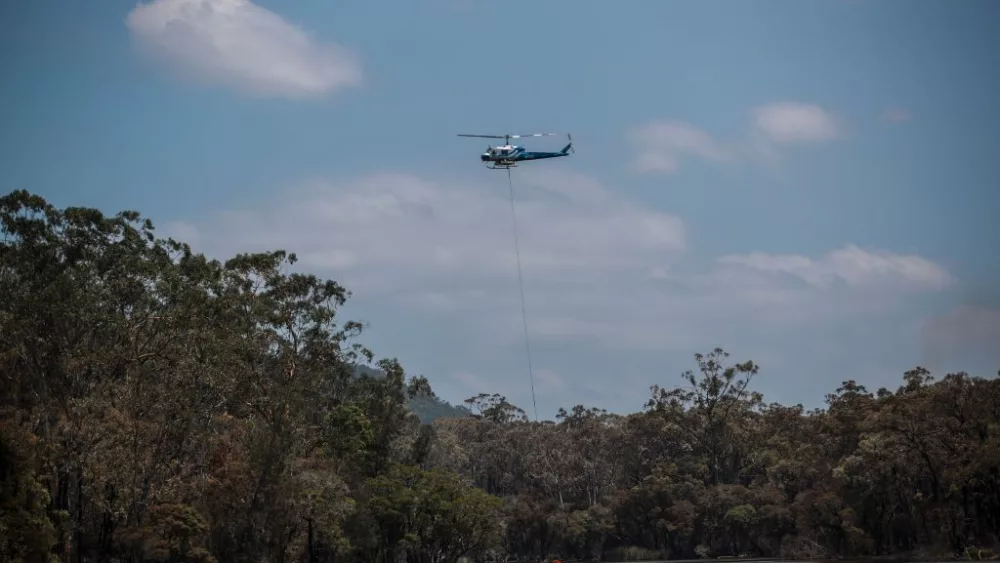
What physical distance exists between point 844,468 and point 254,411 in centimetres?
4352

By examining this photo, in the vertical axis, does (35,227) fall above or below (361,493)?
above

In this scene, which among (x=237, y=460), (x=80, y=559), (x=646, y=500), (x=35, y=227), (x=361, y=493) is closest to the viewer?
(x=80, y=559)

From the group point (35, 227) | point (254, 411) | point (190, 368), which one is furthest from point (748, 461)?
point (35, 227)

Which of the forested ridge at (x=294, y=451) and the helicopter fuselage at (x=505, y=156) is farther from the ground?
the helicopter fuselage at (x=505, y=156)

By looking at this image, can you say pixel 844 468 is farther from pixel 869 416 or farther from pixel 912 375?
pixel 912 375

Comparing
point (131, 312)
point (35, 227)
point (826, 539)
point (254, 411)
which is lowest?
point (826, 539)

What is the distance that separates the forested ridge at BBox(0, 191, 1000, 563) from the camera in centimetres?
4681

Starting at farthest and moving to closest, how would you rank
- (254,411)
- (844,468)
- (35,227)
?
(844,468), (254,411), (35,227)

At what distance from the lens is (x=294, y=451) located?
56.3 metres

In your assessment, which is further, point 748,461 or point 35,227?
point 748,461

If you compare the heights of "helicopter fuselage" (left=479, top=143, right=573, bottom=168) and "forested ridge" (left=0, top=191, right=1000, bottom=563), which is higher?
"helicopter fuselage" (left=479, top=143, right=573, bottom=168)

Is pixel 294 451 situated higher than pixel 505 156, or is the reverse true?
pixel 505 156

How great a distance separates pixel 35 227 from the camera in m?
49.9

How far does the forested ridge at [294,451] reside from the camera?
4681 centimetres
